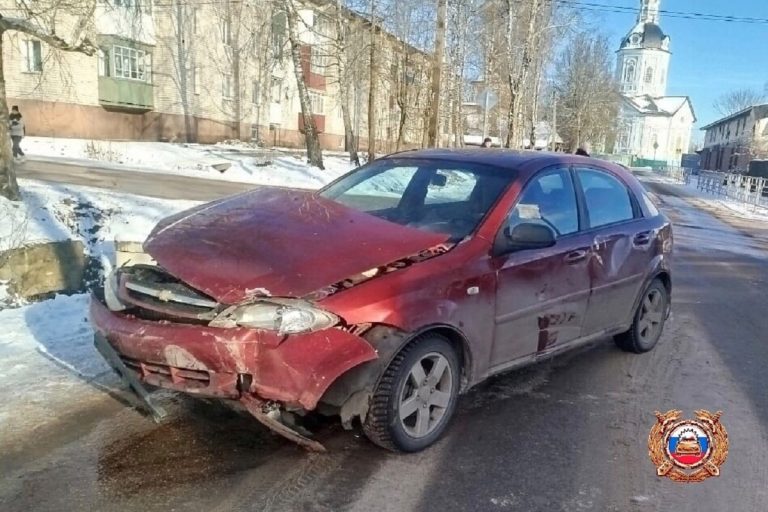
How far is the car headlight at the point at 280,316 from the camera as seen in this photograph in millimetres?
3018

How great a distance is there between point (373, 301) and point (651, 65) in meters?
119

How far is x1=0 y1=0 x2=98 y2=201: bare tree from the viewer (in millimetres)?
8320

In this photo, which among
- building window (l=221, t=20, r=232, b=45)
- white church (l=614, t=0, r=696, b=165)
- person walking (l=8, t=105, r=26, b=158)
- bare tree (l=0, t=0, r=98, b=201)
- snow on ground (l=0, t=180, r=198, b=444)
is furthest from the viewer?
white church (l=614, t=0, r=696, b=165)

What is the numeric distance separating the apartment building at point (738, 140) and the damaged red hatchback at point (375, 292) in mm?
61938

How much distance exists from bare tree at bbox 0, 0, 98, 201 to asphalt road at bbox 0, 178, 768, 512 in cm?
591

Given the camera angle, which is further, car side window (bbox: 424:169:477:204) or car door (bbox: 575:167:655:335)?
car door (bbox: 575:167:655:335)

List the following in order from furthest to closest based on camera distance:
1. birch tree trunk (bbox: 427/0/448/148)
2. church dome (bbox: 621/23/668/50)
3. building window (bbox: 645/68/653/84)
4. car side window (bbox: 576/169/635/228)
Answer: building window (bbox: 645/68/653/84) < church dome (bbox: 621/23/668/50) < birch tree trunk (bbox: 427/0/448/148) < car side window (bbox: 576/169/635/228)

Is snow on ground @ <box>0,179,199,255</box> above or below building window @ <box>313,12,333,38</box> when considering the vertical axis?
below

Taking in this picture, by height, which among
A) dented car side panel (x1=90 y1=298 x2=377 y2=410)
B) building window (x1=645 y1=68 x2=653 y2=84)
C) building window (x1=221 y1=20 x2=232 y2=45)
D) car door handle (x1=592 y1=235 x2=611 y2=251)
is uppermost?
building window (x1=645 y1=68 x2=653 y2=84)

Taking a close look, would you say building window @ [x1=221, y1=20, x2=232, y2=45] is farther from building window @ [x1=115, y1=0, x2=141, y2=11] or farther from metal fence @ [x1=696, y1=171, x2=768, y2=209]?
metal fence @ [x1=696, y1=171, x2=768, y2=209]

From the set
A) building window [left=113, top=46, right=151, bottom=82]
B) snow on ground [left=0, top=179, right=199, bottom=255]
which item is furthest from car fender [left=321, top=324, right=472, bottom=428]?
building window [left=113, top=46, right=151, bottom=82]

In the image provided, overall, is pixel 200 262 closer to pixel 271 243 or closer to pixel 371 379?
pixel 271 243

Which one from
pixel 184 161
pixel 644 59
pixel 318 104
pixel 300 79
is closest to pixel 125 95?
pixel 184 161

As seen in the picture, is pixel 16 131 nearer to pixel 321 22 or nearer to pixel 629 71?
pixel 321 22
